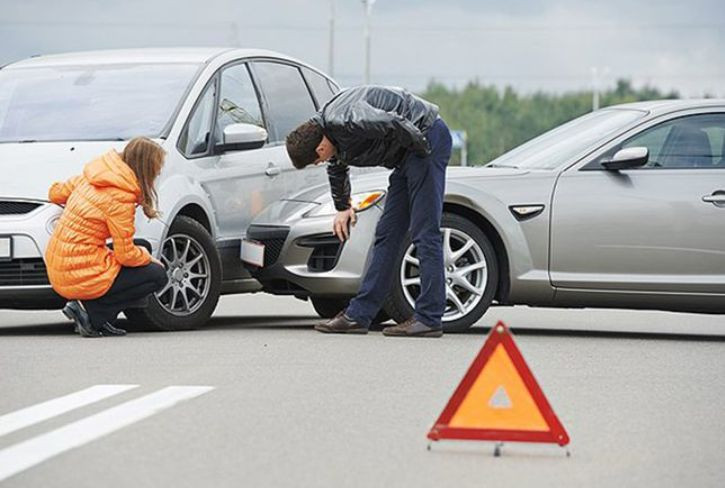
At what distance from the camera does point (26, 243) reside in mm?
10570

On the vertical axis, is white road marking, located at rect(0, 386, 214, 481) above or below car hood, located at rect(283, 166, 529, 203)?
above

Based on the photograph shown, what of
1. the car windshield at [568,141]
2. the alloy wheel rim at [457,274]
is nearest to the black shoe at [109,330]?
the alloy wheel rim at [457,274]

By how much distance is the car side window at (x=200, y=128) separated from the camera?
37.8 ft

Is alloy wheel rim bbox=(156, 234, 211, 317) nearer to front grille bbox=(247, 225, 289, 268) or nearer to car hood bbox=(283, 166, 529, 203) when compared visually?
front grille bbox=(247, 225, 289, 268)

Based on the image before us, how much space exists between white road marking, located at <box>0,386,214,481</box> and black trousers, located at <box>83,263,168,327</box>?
2.67 m

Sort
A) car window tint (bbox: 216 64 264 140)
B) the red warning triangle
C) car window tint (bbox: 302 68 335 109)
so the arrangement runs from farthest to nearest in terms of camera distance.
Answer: car window tint (bbox: 302 68 335 109), car window tint (bbox: 216 64 264 140), the red warning triangle

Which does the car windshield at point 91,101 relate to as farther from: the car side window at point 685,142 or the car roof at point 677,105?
the car roof at point 677,105

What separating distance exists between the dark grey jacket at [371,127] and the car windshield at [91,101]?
134 cm

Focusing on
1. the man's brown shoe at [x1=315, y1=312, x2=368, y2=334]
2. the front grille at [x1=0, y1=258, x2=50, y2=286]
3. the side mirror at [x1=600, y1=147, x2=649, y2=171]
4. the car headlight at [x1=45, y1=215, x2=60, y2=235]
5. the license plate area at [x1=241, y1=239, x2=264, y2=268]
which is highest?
the side mirror at [x1=600, y1=147, x2=649, y2=171]

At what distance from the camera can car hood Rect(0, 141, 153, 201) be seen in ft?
35.2

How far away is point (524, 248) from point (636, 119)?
4.05 feet

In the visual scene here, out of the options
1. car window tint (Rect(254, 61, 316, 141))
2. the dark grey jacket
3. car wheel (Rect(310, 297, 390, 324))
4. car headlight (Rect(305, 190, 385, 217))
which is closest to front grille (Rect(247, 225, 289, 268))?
car headlight (Rect(305, 190, 385, 217))

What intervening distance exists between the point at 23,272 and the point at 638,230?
3.88 meters

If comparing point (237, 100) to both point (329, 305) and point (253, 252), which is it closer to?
point (253, 252)
